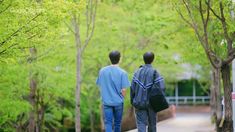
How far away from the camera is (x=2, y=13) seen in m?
11.3

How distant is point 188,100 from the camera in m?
59.5

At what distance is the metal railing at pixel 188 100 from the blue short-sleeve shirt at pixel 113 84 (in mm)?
→ 49532

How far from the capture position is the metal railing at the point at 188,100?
58.7m

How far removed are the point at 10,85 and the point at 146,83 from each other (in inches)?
339

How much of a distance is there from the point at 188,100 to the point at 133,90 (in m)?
50.4

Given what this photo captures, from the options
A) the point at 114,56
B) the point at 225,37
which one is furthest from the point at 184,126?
the point at 114,56

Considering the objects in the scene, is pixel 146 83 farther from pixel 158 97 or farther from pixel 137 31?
pixel 137 31

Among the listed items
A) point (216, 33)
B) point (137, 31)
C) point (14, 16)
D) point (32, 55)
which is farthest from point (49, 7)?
point (137, 31)

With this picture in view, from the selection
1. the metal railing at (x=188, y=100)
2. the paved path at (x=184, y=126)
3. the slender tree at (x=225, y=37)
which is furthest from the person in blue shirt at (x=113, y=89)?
the metal railing at (x=188, y=100)

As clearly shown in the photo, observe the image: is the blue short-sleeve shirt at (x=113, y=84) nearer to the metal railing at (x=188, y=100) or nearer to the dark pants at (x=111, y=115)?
the dark pants at (x=111, y=115)

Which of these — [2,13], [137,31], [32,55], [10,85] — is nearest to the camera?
[2,13]

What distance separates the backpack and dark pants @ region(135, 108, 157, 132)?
0.14 meters

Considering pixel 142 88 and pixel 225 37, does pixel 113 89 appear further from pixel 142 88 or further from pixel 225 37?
pixel 225 37

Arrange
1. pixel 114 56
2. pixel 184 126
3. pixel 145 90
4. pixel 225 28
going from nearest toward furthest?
pixel 145 90 < pixel 114 56 < pixel 225 28 < pixel 184 126
